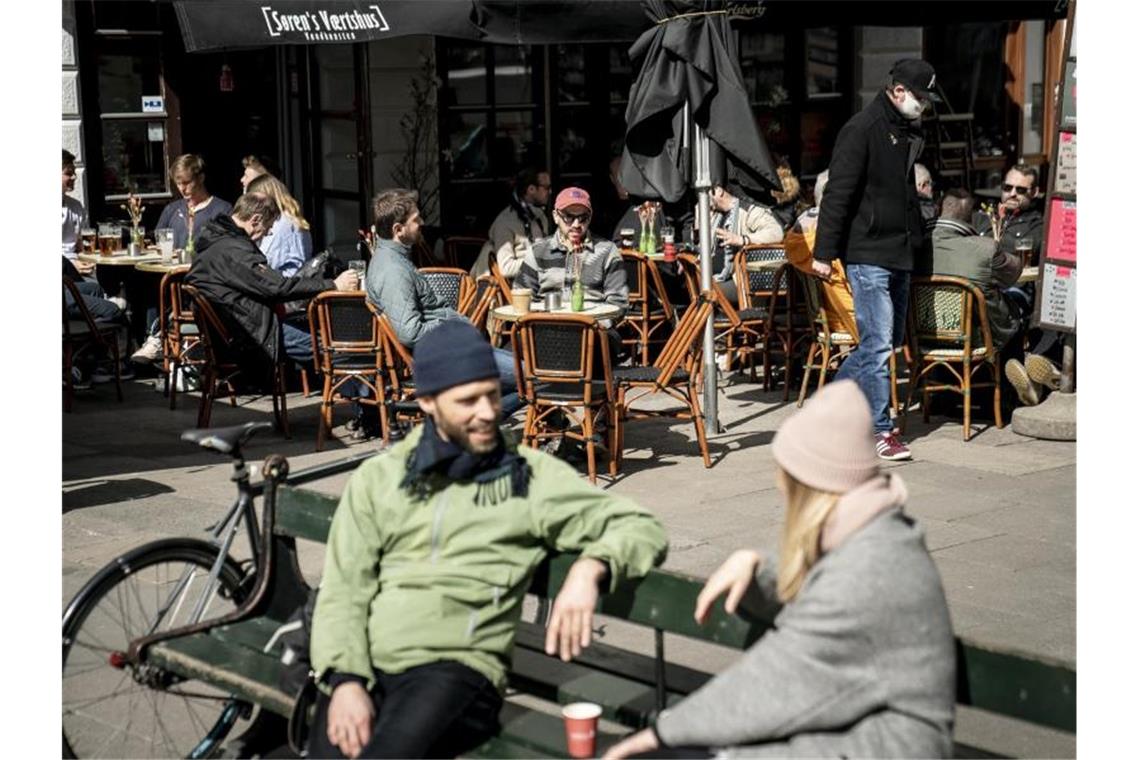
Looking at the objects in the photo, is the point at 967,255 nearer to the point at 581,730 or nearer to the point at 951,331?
the point at 951,331

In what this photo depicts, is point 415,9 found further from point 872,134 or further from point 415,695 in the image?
point 415,695

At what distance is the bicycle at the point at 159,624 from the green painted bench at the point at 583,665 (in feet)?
0.27

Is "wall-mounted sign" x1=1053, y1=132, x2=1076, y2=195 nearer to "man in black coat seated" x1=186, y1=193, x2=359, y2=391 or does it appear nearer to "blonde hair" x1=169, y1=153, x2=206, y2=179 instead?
"man in black coat seated" x1=186, y1=193, x2=359, y2=391

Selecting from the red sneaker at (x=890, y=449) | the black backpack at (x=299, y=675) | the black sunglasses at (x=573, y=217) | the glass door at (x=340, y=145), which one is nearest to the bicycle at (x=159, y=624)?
the black backpack at (x=299, y=675)

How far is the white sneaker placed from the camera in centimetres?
1181

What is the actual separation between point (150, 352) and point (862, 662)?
357 inches

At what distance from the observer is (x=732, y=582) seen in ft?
13.0

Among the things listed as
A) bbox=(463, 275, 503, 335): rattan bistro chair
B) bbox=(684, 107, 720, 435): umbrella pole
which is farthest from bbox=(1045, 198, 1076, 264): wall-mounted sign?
bbox=(463, 275, 503, 335): rattan bistro chair

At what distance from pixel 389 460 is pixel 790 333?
6.84 metres

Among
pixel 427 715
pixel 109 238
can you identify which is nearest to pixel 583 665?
pixel 427 715

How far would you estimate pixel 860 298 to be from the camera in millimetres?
9359

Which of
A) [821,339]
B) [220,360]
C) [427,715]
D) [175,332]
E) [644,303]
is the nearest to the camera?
[427,715]

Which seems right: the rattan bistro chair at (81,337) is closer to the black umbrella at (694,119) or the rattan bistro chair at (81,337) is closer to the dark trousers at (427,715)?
the black umbrella at (694,119)

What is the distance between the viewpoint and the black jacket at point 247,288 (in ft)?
32.7
